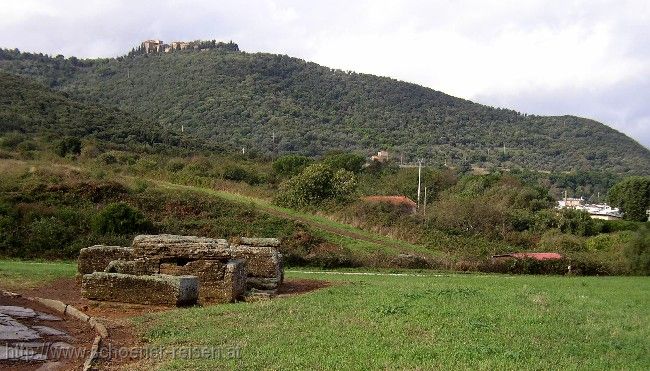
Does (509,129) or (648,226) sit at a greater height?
(509,129)

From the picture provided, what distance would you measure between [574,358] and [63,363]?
6816 millimetres

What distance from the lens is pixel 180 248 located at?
659 inches

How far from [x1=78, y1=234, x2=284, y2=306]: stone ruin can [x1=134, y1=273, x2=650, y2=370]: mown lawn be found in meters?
1.36

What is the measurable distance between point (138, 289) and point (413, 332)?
6654 millimetres

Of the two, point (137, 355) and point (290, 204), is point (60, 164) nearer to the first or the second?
point (290, 204)

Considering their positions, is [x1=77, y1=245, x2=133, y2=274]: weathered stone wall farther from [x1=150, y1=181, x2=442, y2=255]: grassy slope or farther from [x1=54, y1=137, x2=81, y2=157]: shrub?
[x1=54, y1=137, x2=81, y2=157]: shrub

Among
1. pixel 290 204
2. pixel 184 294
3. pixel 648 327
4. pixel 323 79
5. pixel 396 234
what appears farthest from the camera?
pixel 323 79

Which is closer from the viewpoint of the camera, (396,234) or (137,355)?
(137,355)

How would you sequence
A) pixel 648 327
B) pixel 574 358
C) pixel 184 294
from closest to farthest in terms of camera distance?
pixel 574 358, pixel 648 327, pixel 184 294

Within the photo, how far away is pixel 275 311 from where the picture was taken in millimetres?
13141

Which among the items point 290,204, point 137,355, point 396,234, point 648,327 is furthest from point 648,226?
point 137,355

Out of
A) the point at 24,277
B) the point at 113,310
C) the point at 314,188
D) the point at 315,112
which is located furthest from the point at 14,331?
the point at 315,112

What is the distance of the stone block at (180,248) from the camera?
16.6 metres

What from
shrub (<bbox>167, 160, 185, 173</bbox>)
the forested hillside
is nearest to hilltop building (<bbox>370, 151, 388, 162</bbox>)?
the forested hillside
